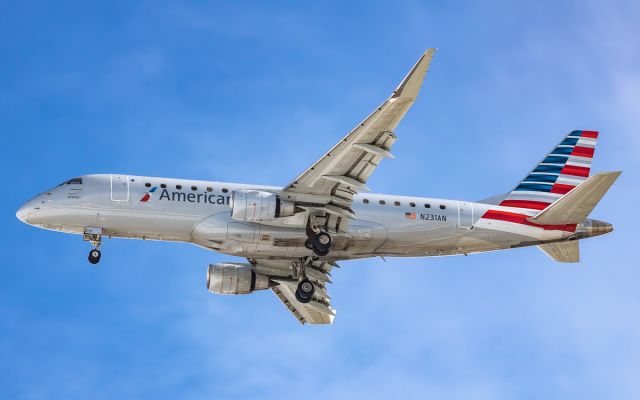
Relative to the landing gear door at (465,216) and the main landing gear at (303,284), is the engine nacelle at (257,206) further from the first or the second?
the landing gear door at (465,216)

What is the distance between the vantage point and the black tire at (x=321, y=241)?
54.0 metres

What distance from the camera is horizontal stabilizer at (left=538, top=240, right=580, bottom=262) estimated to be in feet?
189

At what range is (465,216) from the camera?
56562mm

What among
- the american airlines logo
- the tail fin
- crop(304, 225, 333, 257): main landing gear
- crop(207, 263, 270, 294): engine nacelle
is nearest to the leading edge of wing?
crop(304, 225, 333, 257): main landing gear

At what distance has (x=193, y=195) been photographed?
53969mm

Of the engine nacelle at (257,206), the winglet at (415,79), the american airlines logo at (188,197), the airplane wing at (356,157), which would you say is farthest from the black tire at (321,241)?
the winglet at (415,79)

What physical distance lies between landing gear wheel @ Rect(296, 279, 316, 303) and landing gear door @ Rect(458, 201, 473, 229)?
26.7 ft

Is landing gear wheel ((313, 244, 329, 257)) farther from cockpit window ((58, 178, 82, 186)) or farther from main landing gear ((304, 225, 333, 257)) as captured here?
cockpit window ((58, 178, 82, 186))

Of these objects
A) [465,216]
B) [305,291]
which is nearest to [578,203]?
[465,216]

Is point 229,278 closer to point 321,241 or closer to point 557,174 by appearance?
point 321,241

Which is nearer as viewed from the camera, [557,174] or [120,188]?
[120,188]

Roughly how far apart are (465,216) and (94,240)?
1800cm

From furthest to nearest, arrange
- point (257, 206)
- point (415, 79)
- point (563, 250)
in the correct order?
point (563, 250) < point (257, 206) < point (415, 79)

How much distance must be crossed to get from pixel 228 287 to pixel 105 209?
31.0ft
